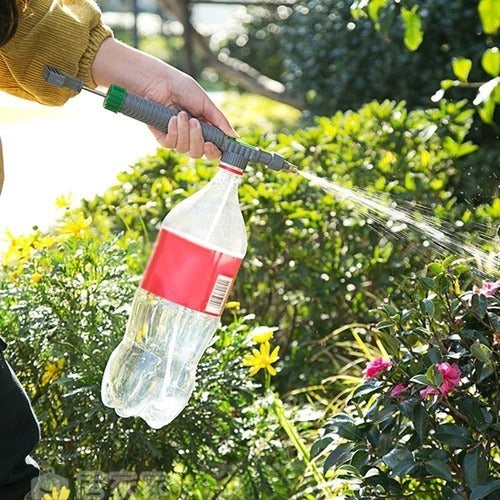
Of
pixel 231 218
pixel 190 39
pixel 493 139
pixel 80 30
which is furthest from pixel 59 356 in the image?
pixel 190 39

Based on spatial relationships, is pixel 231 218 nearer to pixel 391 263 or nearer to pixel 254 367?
pixel 254 367

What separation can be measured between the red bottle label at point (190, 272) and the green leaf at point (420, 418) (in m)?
0.57

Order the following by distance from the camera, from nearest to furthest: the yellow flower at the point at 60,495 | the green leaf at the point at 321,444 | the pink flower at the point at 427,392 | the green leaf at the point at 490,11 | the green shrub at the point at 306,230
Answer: the green leaf at the point at 490,11, the pink flower at the point at 427,392, the green leaf at the point at 321,444, the yellow flower at the point at 60,495, the green shrub at the point at 306,230

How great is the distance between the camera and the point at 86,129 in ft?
35.1

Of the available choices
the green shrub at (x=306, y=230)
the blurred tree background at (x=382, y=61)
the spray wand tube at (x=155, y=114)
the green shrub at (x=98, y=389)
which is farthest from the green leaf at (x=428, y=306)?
the blurred tree background at (x=382, y=61)

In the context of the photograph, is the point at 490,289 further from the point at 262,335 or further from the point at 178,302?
the point at 178,302

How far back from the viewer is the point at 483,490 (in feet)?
7.22

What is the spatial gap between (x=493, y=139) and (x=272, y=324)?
7.27 feet

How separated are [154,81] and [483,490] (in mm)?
1040

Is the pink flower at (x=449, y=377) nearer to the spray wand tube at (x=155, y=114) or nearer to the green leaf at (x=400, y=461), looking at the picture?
the green leaf at (x=400, y=461)

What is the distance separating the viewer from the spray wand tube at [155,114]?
6.84ft

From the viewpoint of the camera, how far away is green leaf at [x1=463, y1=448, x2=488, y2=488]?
7.34 ft

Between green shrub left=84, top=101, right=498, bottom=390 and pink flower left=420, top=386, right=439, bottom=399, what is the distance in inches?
46.0

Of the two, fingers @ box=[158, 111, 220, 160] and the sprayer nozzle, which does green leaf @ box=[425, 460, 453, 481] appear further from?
the sprayer nozzle
